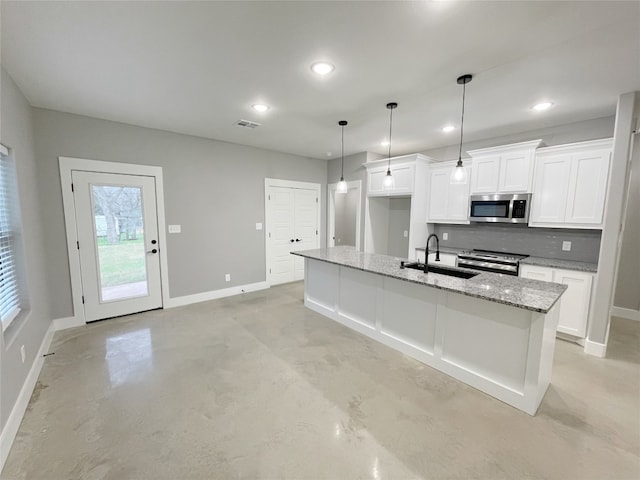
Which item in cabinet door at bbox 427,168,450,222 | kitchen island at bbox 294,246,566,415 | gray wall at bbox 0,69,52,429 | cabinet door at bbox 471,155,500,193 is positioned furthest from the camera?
cabinet door at bbox 427,168,450,222

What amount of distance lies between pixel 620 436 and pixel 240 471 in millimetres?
2598

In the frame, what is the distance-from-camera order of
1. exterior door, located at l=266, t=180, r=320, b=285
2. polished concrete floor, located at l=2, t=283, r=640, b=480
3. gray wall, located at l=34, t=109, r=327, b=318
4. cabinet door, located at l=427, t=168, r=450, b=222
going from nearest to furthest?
polished concrete floor, located at l=2, t=283, r=640, b=480 → gray wall, located at l=34, t=109, r=327, b=318 → cabinet door, located at l=427, t=168, r=450, b=222 → exterior door, located at l=266, t=180, r=320, b=285

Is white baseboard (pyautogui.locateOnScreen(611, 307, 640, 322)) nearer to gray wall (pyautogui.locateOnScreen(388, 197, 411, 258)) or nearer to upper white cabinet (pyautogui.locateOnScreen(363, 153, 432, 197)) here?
gray wall (pyautogui.locateOnScreen(388, 197, 411, 258))

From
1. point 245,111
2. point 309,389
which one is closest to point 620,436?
point 309,389

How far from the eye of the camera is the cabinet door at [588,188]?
3.06m

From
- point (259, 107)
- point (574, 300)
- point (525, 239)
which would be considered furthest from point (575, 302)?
point (259, 107)

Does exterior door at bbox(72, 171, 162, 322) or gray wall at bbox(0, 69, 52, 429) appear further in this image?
exterior door at bbox(72, 171, 162, 322)

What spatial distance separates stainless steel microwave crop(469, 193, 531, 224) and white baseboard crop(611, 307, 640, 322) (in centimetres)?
215

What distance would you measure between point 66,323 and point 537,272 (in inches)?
239

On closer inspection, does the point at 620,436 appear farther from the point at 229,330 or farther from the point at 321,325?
the point at 229,330

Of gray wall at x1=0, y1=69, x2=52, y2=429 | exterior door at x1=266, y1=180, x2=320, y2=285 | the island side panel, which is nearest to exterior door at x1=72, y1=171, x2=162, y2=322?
gray wall at x1=0, y1=69, x2=52, y2=429

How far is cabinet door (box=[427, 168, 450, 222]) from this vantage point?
177 inches

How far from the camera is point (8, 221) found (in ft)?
7.98

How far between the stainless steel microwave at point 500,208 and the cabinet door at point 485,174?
12 centimetres
